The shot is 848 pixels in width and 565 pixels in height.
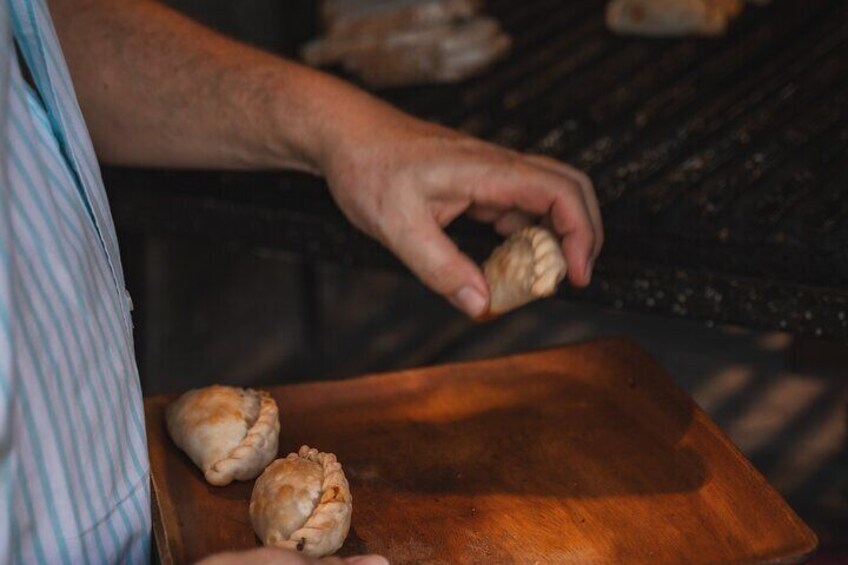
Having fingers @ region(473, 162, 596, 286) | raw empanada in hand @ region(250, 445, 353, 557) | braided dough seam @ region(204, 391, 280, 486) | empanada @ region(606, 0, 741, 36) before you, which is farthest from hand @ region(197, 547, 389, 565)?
empanada @ region(606, 0, 741, 36)

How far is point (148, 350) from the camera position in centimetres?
369

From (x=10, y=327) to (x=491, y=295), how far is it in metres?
0.77

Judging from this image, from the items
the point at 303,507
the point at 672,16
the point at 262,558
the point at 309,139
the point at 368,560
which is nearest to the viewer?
the point at 262,558

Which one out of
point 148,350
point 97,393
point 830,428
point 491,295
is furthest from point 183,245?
point 97,393

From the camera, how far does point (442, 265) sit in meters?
1.57

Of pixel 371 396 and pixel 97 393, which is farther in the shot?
pixel 371 396

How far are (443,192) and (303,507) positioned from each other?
1.73 ft

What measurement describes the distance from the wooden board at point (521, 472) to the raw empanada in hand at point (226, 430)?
0.03 meters

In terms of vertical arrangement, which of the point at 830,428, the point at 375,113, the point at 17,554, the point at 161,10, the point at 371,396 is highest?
the point at 161,10

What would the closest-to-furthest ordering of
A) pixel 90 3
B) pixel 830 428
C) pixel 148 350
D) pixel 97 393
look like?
pixel 97 393, pixel 90 3, pixel 830 428, pixel 148 350

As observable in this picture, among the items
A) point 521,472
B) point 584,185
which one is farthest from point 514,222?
point 521,472

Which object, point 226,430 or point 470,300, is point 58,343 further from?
point 470,300

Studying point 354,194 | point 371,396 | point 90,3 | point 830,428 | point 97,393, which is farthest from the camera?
point 830,428

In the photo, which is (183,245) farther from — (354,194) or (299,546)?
(299,546)
